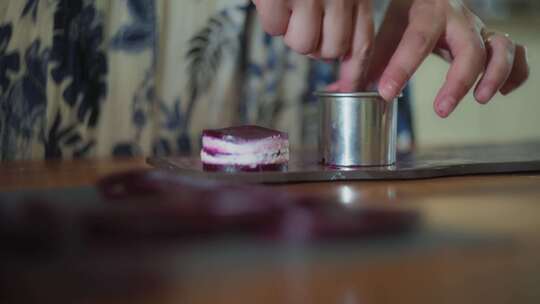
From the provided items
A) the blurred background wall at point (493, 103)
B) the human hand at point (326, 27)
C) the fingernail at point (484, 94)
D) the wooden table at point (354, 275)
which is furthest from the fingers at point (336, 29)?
the blurred background wall at point (493, 103)

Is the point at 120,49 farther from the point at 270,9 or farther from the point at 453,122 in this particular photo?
the point at 453,122

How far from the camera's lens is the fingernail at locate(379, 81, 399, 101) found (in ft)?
2.56

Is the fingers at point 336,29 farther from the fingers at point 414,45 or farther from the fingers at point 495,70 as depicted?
the fingers at point 495,70

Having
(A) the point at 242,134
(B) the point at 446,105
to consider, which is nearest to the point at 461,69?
(B) the point at 446,105

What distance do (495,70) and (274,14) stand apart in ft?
1.07

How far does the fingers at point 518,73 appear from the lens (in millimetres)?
997

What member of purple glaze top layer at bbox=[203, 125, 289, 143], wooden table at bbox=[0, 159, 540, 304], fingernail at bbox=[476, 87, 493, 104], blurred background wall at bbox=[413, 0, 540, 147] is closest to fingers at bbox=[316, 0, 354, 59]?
purple glaze top layer at bbox=[203, 125, 289, 143]

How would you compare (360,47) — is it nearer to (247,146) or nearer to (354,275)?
(247,146)

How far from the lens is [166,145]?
4.06ft

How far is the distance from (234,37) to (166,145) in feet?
0.79

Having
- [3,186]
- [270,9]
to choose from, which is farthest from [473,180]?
[3,186]

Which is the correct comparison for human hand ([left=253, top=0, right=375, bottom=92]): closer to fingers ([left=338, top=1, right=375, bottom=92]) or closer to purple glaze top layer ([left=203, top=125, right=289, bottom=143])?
fingers ([left=338, top=1, right=375, bottom=92])

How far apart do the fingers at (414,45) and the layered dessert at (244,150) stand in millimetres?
138

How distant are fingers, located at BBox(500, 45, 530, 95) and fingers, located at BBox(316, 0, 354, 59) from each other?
1.02 ft
